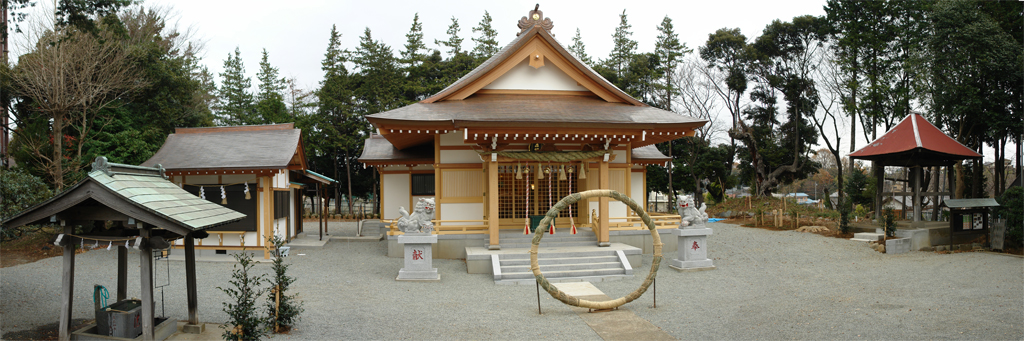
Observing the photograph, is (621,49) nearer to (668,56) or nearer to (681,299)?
(668,56)

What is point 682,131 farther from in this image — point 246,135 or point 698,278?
point 246,135

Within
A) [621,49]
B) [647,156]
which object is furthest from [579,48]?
[647,156]

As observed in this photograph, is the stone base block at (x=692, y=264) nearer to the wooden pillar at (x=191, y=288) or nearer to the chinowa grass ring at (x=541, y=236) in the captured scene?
the chinowa grass ring at (x=541, y=236)

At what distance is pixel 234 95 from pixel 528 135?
30.3 m

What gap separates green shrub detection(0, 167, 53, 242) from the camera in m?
13.0

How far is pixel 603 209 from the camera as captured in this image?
491 inches

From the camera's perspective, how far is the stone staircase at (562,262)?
10.4 m

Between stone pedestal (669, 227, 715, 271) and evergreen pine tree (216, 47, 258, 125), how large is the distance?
103 feet

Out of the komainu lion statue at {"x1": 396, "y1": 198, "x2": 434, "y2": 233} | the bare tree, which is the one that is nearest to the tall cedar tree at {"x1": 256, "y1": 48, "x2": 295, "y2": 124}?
the bare tree

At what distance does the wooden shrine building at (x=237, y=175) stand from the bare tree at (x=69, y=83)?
387cm

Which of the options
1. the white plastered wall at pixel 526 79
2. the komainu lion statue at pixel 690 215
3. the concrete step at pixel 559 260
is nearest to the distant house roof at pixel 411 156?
the white plastered wall at pixel 526 79

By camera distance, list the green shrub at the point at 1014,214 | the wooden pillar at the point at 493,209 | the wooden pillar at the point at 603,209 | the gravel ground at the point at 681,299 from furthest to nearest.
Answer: the green shrub at the point at 1014,214 → the wooden pillar at the point at 603,209 → the wooden pillar at the point at 493,209 → the gravel ground at the point at 681,299

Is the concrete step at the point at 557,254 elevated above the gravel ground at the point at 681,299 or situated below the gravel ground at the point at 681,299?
above

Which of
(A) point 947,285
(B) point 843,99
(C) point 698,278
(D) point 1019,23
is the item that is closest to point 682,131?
(C) point 698,278
